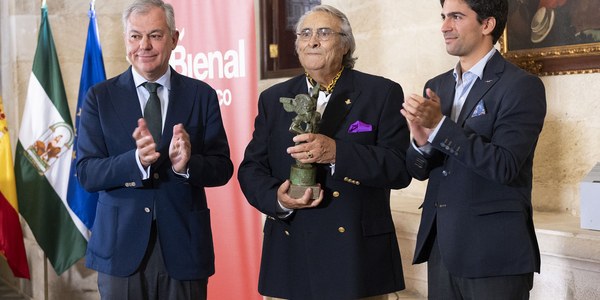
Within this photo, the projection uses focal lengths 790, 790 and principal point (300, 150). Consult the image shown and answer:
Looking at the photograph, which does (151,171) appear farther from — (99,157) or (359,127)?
(359,127)

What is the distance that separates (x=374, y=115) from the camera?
2.88 metres

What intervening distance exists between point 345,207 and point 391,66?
2.94 metres

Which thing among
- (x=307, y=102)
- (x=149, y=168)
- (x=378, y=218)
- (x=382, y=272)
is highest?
(x=307, y=102)

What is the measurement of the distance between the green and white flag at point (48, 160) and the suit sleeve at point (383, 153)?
332 cm

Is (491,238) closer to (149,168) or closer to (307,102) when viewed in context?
(307,102)

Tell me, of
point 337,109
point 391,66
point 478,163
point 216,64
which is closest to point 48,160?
point 216,64

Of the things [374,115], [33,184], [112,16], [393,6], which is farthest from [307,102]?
[112,16]

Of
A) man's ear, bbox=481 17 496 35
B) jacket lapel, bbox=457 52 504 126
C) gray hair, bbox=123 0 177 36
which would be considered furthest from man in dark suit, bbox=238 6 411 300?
gray hair, bbox=123 0 177 36

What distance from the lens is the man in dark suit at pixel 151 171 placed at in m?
2.88

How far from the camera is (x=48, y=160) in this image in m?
5.59

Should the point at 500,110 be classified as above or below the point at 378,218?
above

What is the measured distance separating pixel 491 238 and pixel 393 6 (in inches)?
128

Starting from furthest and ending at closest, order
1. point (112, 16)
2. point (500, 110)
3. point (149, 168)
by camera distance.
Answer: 1. point (112, 16)
2. point (149, 168)
3. point (500, 110)

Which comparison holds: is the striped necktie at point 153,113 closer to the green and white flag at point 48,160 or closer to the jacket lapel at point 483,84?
the jacket lapel at point 483,84
